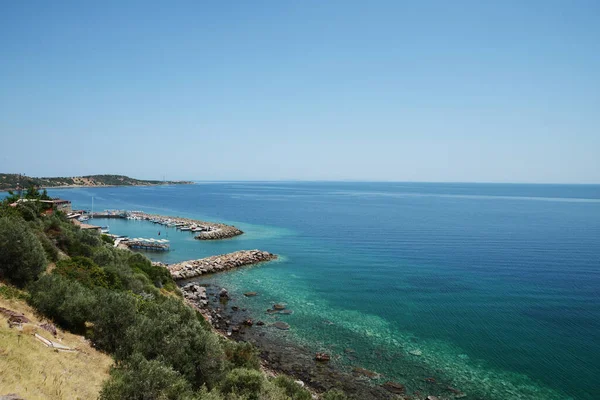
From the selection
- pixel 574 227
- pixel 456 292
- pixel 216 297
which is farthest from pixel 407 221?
pixel 216 297

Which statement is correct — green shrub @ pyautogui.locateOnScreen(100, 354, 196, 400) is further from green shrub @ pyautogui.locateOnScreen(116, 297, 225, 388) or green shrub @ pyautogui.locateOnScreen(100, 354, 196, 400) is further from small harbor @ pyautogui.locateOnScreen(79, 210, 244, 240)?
small harbor @ pyautogui.locateOnScreen(79, 210, 244, 240)

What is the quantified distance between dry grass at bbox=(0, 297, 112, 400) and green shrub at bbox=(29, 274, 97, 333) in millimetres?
1395

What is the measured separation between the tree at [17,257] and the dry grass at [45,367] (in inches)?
235

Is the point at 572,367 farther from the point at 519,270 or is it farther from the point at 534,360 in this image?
the point at 519,270

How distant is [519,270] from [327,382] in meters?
36.2

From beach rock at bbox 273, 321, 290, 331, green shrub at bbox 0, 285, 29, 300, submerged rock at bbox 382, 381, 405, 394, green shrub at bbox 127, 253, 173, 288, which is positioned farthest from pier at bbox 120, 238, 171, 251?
submerged rock at bbox 382, 381, 405, 394

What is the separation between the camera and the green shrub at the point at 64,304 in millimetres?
15898

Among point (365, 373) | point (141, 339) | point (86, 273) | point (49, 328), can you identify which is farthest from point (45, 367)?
point (365, 373)

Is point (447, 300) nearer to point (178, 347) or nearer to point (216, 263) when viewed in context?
point (178, 347)

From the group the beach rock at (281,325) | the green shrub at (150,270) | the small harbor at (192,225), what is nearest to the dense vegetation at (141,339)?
the beach rock at (281,325)

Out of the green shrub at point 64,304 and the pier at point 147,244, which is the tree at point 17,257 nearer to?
the green shrub at point 64,304

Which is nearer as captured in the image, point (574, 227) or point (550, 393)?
point (550, 393)

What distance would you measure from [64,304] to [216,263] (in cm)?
3238

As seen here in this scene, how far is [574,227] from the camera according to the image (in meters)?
78.0
